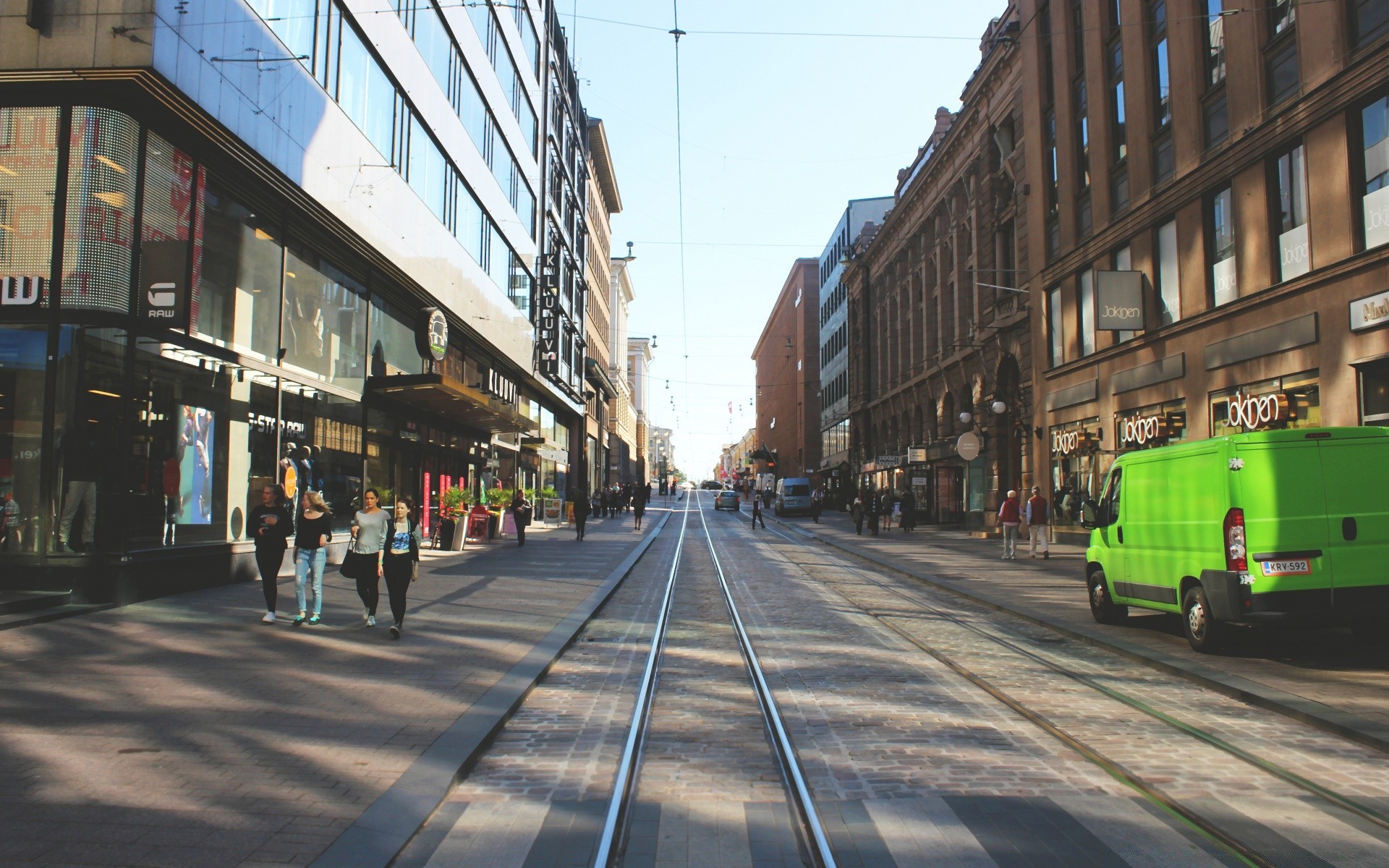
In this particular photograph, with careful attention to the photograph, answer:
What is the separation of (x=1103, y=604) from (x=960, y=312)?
29.6 m

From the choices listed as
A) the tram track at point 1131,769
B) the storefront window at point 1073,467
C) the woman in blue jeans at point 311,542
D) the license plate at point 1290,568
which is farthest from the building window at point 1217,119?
the woman in blue jeans at point 311,542

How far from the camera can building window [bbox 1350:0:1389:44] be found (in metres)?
A: 16.0

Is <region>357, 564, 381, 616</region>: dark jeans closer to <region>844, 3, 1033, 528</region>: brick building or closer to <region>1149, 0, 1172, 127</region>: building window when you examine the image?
<region>1149, 0, 1172, 127</region>: building window

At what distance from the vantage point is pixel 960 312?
41000mm

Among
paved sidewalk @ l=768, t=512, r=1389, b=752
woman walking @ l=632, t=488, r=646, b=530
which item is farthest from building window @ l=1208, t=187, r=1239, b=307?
woman walking @ l=632, t=488, r=646, b=530

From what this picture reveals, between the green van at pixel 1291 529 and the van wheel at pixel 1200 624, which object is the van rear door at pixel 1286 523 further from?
the van wheel at pixel 1200 624

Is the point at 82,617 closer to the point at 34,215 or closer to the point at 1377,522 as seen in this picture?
the point at 34,215

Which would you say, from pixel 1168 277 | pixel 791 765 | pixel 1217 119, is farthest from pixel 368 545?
pixel 1168 277

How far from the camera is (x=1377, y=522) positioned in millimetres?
9586

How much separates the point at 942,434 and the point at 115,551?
120 feet

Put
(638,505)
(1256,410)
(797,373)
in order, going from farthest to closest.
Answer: (797,373) → (638,505) → (1256,410)

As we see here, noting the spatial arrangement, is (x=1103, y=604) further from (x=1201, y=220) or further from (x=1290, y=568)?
(x=1201, y=220)

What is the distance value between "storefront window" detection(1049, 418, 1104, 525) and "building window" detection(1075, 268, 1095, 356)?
86.2 inches

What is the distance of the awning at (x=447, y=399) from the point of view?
21922mm
